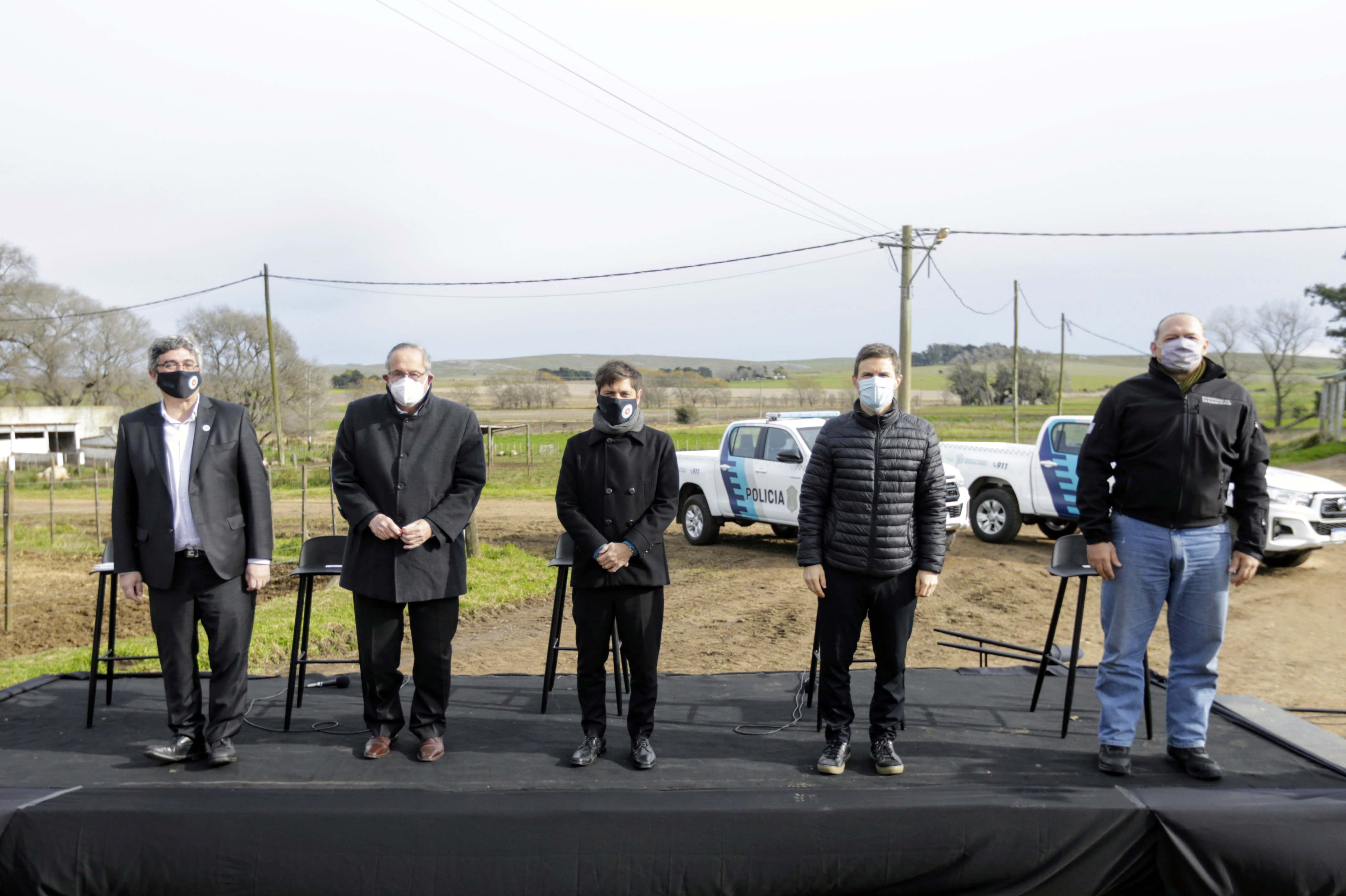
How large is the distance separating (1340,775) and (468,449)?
13.6 feet

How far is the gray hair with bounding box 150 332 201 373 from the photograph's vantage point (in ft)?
13.1

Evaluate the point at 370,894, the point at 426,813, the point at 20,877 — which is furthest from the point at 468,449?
the point at 20,877

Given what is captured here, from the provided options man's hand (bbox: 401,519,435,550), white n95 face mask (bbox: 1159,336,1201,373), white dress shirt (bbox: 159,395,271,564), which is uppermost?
white n95 face mask (bbox: 1159,336,1201,373)

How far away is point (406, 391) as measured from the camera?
4.12 m

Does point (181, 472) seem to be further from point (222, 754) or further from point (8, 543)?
point (8, 543)

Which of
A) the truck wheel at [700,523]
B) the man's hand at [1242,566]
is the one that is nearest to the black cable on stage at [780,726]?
the man's hand at [1242,566]

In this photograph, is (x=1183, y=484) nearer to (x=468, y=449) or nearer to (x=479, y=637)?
(x=468, y=449)

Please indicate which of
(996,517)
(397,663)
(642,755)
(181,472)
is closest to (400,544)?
(397,663)

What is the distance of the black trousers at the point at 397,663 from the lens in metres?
4.14

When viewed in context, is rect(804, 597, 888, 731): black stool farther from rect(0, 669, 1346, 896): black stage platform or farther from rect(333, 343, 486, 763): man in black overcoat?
rect(333, 343, 486, 763): man in black overcoat

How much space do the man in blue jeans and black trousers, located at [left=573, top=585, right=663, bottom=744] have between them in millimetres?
1964

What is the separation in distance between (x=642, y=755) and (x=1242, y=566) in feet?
8.98

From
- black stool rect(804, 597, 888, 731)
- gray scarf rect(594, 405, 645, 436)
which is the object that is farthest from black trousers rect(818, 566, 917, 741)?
gray scarf rect(594, 405, 645, 436)

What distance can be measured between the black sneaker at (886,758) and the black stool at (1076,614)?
99cm
